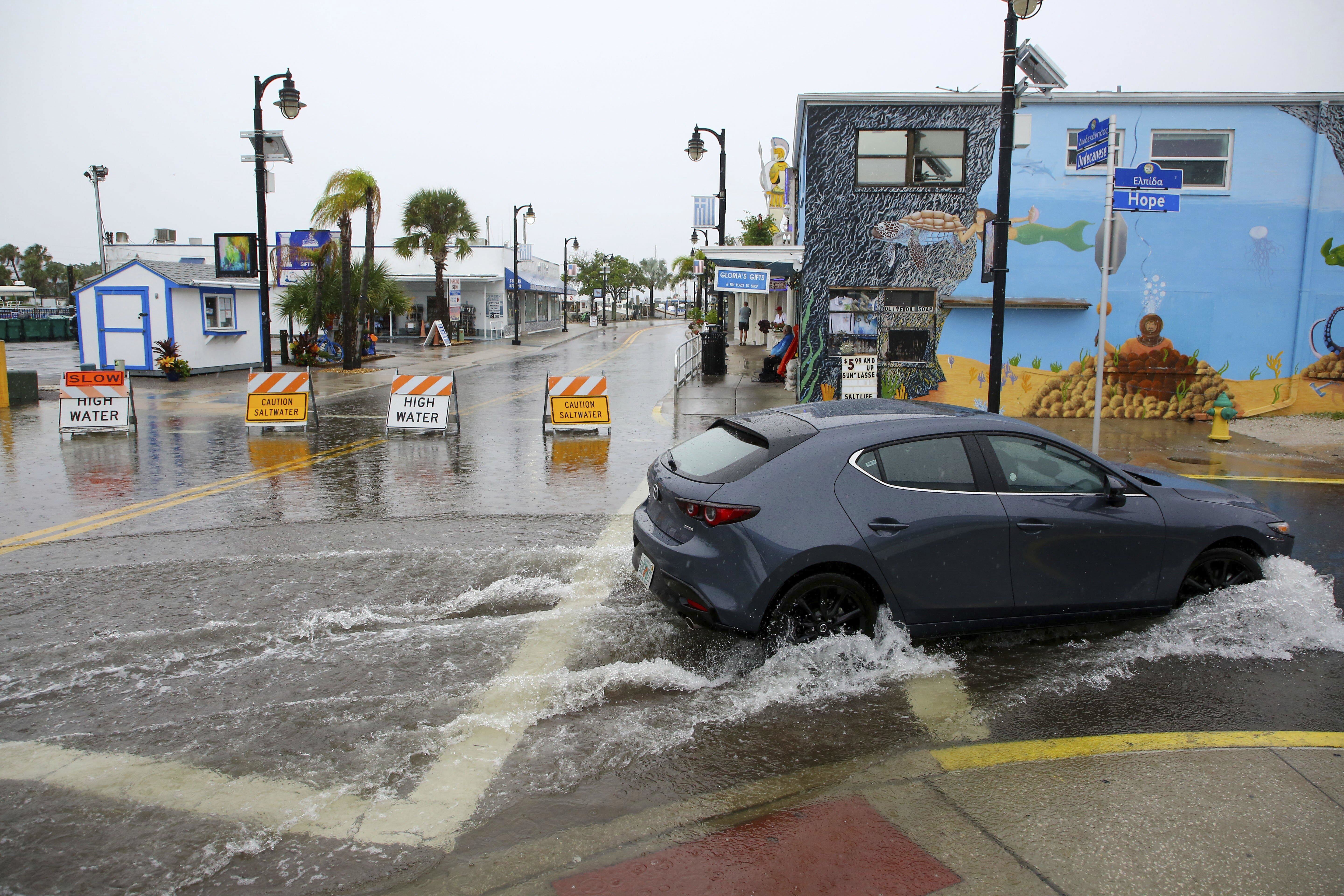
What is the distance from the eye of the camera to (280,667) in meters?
5.07

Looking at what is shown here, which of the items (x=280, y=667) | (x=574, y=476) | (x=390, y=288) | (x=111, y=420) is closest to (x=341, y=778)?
(x=280, y=667)

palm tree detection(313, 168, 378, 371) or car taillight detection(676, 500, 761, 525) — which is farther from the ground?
palm tree detection(313, 168, 378, 371)

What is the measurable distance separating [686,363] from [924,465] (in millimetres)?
18536

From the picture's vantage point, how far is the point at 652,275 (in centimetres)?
12531

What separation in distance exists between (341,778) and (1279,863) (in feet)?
12.4

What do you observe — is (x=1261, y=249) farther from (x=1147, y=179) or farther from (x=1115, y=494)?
(x=1115, y=494)

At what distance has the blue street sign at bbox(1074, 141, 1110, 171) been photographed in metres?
9.69

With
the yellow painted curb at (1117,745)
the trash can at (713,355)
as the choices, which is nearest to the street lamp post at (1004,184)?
the yellow painted curb at (1117,745)

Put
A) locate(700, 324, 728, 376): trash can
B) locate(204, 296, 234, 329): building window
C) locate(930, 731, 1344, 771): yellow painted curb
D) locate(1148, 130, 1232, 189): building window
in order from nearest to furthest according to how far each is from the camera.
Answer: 1. locate(930, 731, 1344, 771): yellow painted curb
2. locate(1148, 130, 1232, 189): building window
3. locate(700, 324, 728, 376): trash can
4. locate(204, 296, 234, 329): building window

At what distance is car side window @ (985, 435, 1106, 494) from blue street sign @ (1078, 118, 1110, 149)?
572 centimetres

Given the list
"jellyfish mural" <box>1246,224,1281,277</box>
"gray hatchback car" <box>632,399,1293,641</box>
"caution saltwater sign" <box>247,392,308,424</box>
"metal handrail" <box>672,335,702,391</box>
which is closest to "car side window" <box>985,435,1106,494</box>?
"gray hatchback car" <box>632,399,1293,641</box>

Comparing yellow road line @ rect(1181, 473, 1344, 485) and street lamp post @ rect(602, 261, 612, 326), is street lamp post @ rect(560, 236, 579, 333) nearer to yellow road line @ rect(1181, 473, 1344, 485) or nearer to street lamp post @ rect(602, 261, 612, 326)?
street lamp post @ rect(602, 261, 612, 326)

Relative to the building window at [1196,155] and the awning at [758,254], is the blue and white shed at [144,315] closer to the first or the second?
the awning at [758,254]

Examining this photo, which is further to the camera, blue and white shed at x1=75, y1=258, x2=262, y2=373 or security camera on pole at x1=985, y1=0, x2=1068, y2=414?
blue and white shed at x1=75, y1=258, x2=262, y2=373
